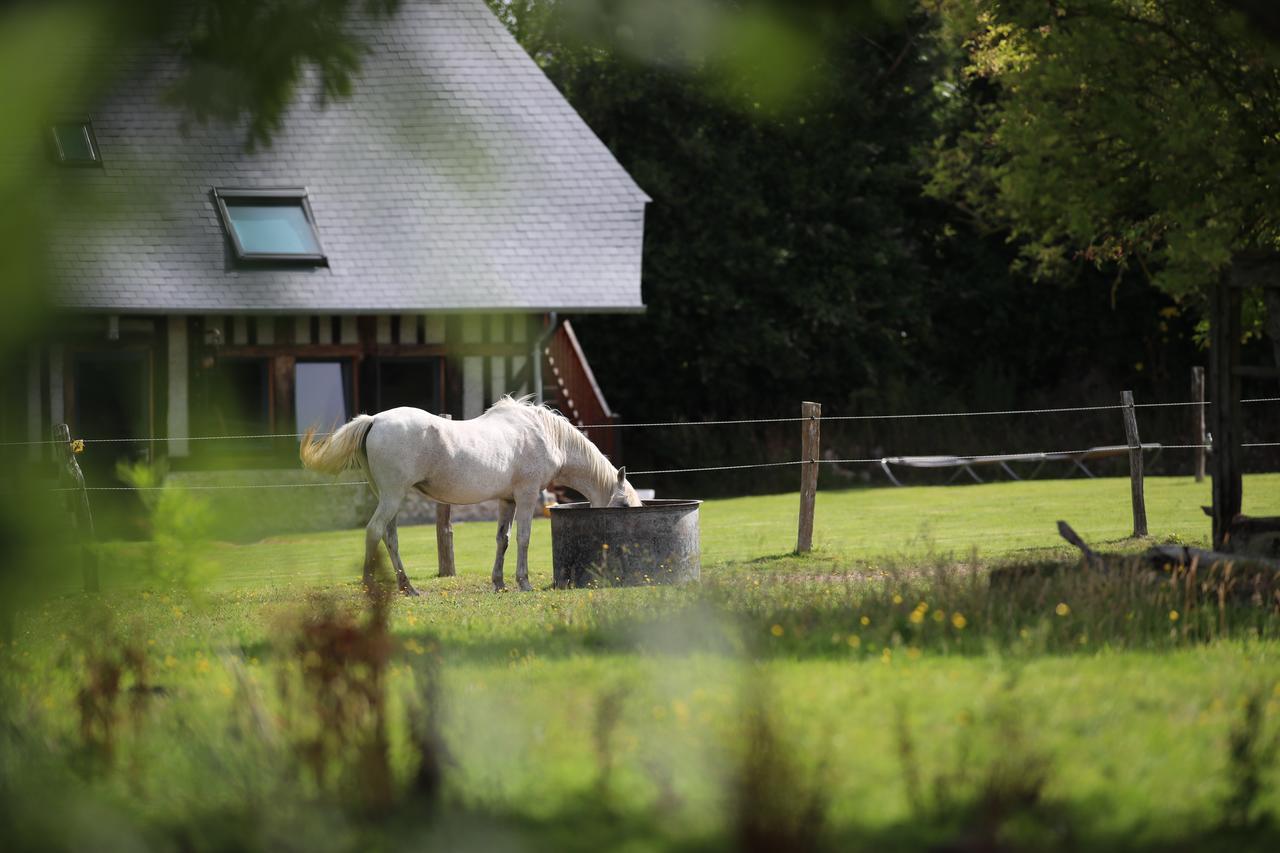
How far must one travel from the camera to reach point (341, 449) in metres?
11.3

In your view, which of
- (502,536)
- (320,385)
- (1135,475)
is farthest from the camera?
(320,385)

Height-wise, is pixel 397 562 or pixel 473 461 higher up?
pixel 473 461

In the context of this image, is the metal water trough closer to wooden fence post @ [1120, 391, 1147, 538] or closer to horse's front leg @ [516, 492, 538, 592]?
horse's front leg @ [516, 492, 538, 592]

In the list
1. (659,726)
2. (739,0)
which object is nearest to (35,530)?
(739,0)

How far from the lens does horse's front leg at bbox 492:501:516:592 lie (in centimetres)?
1198

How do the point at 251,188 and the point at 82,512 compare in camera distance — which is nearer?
the point at 82,512

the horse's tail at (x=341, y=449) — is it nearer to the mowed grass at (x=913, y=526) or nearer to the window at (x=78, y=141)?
the mowed grass at (x=913, y=526)

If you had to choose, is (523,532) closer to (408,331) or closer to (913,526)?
(913,526)

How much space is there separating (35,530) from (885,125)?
2637 cm

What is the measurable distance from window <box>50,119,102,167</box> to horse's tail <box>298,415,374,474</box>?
31.2 feet

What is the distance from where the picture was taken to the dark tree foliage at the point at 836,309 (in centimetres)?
2798

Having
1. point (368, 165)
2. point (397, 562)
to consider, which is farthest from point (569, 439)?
point (368, 165)

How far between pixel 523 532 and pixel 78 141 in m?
10.7

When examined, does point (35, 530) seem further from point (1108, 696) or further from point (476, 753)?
point (1108, 696)
